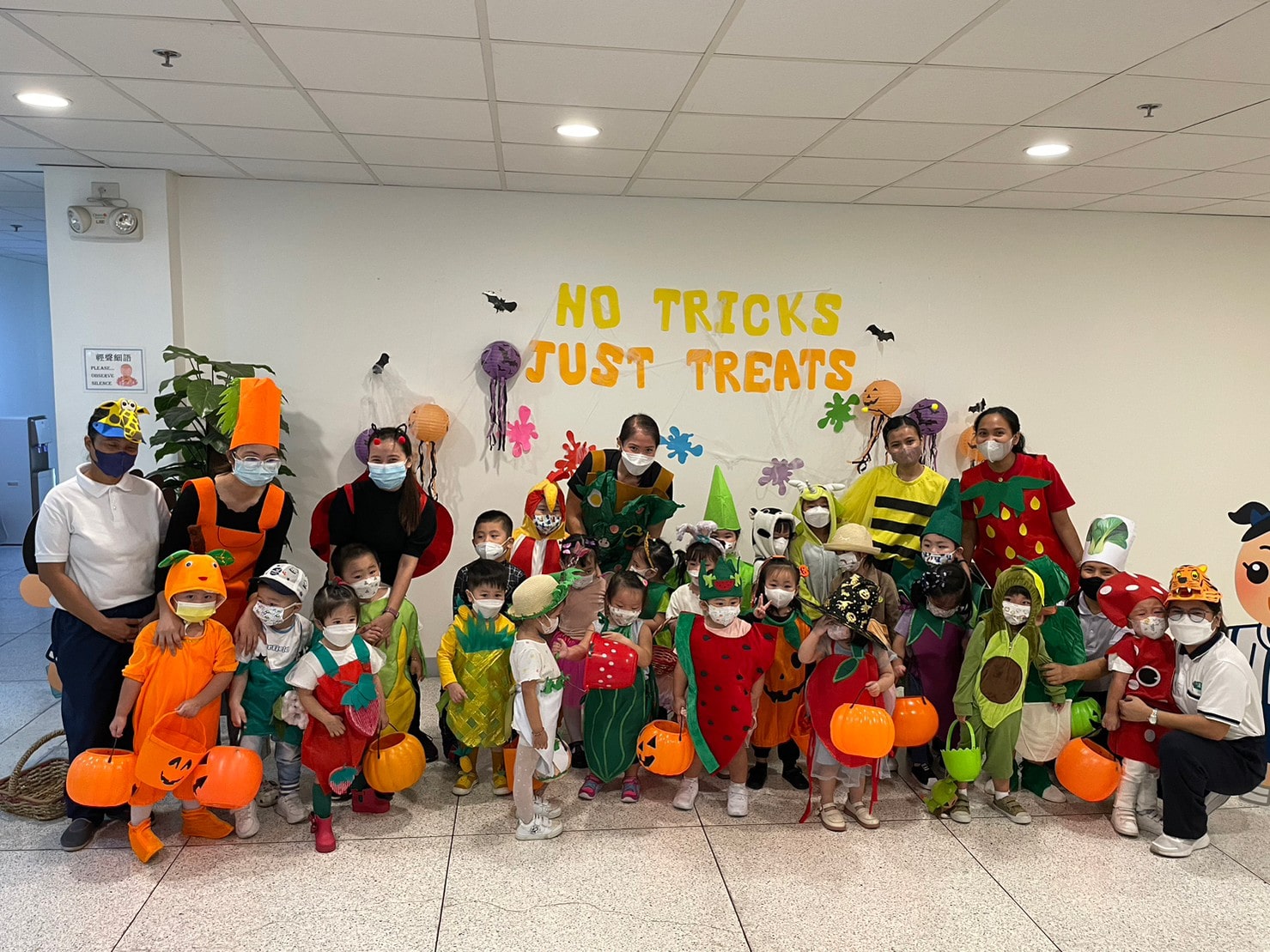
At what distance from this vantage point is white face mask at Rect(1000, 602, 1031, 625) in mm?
3066

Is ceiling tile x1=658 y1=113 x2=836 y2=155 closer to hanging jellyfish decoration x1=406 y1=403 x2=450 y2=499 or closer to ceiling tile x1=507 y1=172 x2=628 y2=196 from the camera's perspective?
ceiling tile x1=507 y1=172 x2=628 y2=196

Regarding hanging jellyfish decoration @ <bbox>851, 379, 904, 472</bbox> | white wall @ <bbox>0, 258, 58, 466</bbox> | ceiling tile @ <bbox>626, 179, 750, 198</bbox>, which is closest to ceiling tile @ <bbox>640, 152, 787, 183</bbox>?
ceiling tile @ <bbox>626, 179, 750, 198</bbox>

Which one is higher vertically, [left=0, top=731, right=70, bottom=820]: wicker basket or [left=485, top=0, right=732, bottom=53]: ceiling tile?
[left=485, top=0, right=732, bottom=53]: ceiling tile

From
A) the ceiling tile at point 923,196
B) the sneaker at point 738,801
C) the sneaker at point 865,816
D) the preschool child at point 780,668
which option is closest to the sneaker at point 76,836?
the sneaker at point 738,801

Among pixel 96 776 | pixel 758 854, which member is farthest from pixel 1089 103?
pixel 96 776

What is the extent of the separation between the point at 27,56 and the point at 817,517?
3.22 meters

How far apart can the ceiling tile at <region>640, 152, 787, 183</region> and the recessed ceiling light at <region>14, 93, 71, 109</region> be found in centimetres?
228

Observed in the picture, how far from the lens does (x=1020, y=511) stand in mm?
3494

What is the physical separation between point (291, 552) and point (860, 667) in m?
3.08

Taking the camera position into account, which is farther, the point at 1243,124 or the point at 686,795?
the point at 1243,124

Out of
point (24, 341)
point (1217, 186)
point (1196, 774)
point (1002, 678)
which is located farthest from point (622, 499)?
point (24, 341)

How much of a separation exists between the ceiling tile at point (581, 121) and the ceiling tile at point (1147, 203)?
2741 millimetres

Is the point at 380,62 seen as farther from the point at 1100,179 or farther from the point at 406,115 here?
the point at 1100,179

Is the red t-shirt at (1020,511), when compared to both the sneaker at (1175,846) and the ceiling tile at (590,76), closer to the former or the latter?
the sneaker at (1175,846)
